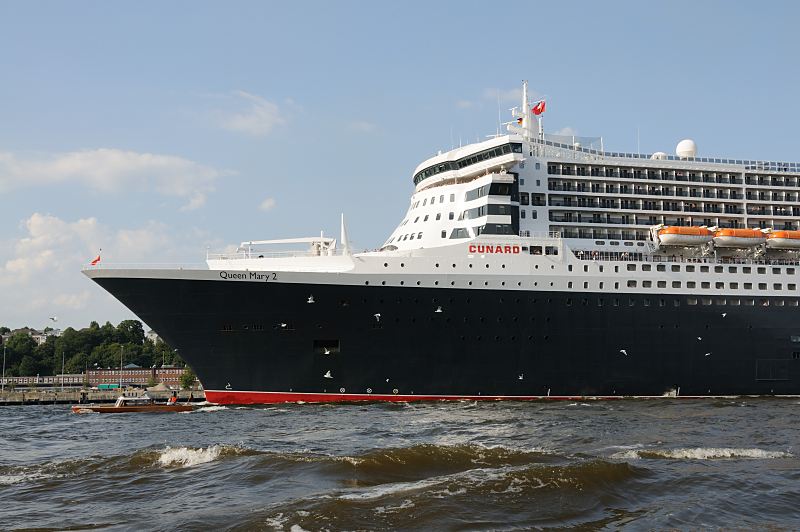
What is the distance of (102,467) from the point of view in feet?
60.6

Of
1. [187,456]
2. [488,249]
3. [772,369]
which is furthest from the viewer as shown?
[772,369]

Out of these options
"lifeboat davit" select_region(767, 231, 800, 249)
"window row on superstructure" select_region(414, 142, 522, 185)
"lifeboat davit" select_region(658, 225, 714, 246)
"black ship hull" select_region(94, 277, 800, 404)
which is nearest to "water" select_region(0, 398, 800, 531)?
"black ship hull" select_region(94, 277, 800, 404)

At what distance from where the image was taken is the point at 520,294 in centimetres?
3303

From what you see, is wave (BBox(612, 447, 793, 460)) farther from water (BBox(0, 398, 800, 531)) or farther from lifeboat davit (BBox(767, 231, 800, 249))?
lifeboat davit (BBox(767, 231, 800, 249))

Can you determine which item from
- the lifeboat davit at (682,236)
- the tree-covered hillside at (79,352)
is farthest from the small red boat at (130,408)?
the tree-covered hillside at (79,352)

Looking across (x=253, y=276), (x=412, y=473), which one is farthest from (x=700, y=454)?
(x=253, y=276)

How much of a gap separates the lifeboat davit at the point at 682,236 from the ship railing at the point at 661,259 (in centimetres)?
89

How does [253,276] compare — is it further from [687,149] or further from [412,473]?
[687,149]

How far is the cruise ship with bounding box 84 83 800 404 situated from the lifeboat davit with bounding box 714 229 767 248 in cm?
7

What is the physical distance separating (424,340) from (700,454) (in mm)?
14860

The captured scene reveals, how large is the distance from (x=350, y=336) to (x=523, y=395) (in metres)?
8.75

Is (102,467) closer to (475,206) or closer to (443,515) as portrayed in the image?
(443,515)

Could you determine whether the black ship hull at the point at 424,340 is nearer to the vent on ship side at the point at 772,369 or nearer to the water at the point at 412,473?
the vent on ship side at the point at 772,369

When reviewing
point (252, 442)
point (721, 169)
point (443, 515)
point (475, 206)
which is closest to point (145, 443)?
point (252, 442)
